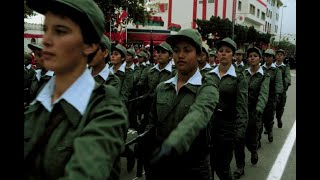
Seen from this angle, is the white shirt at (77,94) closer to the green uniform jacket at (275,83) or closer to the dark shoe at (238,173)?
the dark shoe at (238,173)

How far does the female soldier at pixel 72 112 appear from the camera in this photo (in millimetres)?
1626

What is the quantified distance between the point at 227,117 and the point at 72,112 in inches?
144

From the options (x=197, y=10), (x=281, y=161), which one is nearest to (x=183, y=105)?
(x=281, y=161)

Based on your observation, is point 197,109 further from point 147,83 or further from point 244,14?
point 244,14

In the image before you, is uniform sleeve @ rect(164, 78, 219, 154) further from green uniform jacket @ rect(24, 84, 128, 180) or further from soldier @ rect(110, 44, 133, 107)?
soldier @ rect(110, 44, 133, 107)

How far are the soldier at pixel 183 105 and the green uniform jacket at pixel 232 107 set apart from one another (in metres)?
1.55

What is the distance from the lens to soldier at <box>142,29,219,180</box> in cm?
325

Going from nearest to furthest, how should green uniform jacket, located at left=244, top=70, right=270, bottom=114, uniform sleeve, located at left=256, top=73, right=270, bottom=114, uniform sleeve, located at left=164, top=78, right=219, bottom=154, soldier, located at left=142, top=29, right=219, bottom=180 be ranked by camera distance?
uniform sleeve, located at left=164, top=78, right=219, bottom=154 < soldier, located at left=142, top=29, right=219, bottom=180 < uniform sleeve, located at left=256, top=73, right=270, bottom=114 < green uniform jacket, located at left=244, top=70, right=270, bottom=114

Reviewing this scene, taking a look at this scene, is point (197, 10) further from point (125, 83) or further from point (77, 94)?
point (77, 94)

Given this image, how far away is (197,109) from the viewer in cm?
279

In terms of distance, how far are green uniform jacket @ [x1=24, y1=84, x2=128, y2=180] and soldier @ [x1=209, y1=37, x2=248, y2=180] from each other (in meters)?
3.32

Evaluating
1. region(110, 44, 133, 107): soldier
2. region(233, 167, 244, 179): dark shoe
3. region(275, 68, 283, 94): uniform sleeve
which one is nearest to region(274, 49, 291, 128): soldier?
region(275, 68, 283, 94): uniform sleeve

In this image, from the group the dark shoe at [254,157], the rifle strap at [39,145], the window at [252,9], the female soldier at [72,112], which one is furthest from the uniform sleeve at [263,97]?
the window at [252,9]
